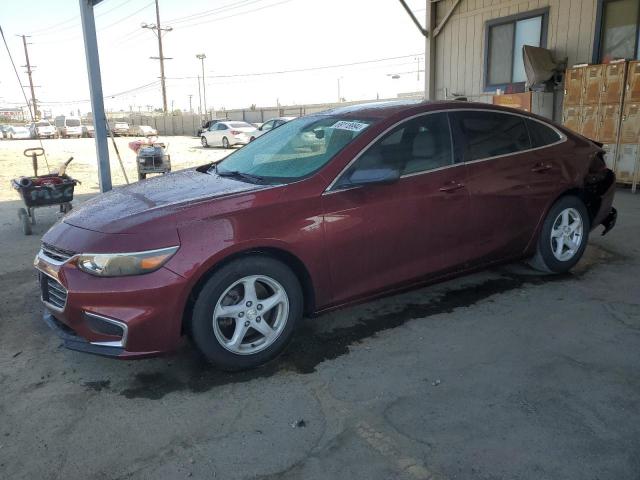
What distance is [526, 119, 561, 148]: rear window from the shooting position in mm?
4664

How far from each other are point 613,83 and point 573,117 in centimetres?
92

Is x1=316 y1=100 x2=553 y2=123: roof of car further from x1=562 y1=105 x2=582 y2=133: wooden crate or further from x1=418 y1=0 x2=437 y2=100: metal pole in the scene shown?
x1=418 y1=0 x2=437 y2=100: metal pole

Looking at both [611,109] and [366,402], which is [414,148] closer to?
[366,402]

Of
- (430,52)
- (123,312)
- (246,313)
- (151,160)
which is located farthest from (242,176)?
(430,52)

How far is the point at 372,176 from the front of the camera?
11.7 feet

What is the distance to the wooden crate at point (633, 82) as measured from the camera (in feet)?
28.8

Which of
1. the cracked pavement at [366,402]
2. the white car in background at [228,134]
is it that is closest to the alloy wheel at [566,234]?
the cracked pavement at [366,402]

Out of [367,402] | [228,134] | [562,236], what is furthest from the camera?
[228,134]

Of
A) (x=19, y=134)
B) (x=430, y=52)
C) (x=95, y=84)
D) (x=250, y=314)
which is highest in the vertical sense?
(x=430, y=52)

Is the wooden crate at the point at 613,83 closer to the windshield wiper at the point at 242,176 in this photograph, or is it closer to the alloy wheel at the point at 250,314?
the windshield wiper at the point at 242,176

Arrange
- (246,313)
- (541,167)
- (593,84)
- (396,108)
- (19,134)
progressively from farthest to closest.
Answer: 1. (19,134)
2. (593,84)
3. (541,167)
4. (396,108)
5. (246,313)

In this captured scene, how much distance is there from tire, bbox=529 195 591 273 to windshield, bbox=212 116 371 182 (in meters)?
2.06

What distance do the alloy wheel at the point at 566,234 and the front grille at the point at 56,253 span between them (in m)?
3.94

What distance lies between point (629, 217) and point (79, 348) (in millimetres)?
7121
